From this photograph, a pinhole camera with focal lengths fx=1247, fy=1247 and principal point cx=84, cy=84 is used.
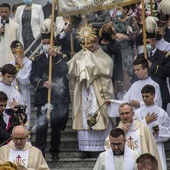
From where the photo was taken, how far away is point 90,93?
21562 millimetres

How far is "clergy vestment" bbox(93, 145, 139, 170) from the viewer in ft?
58.7

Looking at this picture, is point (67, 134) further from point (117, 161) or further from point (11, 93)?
point (117, 161)

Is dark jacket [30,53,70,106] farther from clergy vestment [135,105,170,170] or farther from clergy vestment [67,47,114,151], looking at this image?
clergy vestment [135,105,170,170]

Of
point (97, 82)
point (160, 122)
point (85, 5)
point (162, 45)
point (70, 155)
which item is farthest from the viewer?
point (85, 5)

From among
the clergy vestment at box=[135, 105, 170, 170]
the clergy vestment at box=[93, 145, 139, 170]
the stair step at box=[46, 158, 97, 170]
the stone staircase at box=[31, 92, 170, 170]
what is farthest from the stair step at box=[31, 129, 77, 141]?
the clergy vestment at box=[93, 145, 139, 170]

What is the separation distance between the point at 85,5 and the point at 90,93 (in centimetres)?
174

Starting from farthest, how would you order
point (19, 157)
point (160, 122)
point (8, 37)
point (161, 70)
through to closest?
point (8, 37), point (161, 70), point (160, 122), point (19, 157)

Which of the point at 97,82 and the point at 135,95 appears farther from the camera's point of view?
the point at 97,82

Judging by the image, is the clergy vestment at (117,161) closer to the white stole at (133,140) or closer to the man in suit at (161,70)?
the white stole at (133,140)

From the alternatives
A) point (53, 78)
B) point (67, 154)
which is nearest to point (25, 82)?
point (53, 78)

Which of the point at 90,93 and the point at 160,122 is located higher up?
the point at 90,93

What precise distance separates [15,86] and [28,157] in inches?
149

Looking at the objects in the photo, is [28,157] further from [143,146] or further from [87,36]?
[87,36]

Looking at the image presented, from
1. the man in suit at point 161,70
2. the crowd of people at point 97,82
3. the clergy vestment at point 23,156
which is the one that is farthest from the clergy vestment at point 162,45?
the clergy vestment at point 23,156
